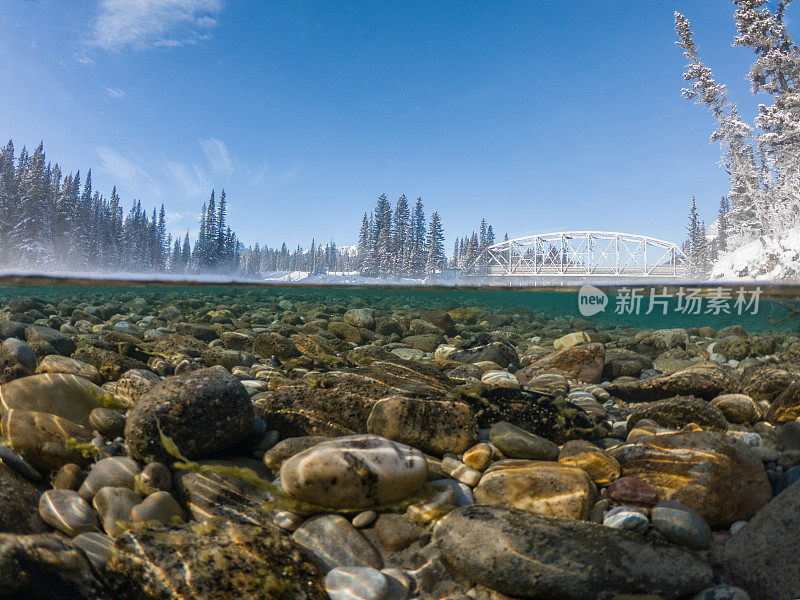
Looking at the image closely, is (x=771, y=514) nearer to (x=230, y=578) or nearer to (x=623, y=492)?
(x=623, y=492)

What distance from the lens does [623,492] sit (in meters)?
2.63

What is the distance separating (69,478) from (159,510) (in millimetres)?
826

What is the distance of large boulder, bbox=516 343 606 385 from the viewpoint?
613cm

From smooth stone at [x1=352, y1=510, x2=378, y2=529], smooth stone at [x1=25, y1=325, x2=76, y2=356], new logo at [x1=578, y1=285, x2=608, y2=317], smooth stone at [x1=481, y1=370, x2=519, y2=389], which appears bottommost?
smooth stone at [x1=352, y1=510, x2=378, y2=529]

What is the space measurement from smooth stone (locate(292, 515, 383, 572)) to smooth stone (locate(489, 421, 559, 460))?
1264 millimetres

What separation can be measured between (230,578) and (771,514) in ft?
9.37

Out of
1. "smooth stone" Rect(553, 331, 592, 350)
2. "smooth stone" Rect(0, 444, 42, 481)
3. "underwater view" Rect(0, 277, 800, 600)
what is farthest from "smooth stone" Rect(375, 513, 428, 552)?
"smooth stone" Rect(553, 331, 592, 350)

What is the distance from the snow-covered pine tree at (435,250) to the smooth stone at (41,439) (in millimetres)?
19850

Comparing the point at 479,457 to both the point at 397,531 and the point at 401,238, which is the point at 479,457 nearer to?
the point at 397,531

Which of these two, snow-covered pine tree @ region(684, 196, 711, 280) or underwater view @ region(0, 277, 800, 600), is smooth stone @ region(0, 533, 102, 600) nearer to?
underwater view @ region(0, 277, 800, 600)

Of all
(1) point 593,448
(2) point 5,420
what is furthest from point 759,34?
(2) point 5,420

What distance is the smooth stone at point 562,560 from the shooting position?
6.20 ft

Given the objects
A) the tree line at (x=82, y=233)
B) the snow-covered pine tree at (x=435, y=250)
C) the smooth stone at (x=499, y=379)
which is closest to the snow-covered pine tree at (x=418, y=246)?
the snow-covered pine tree at (x=435, y=250)

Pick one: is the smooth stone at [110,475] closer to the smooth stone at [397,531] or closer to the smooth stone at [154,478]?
the smooth stone at [154,478]
